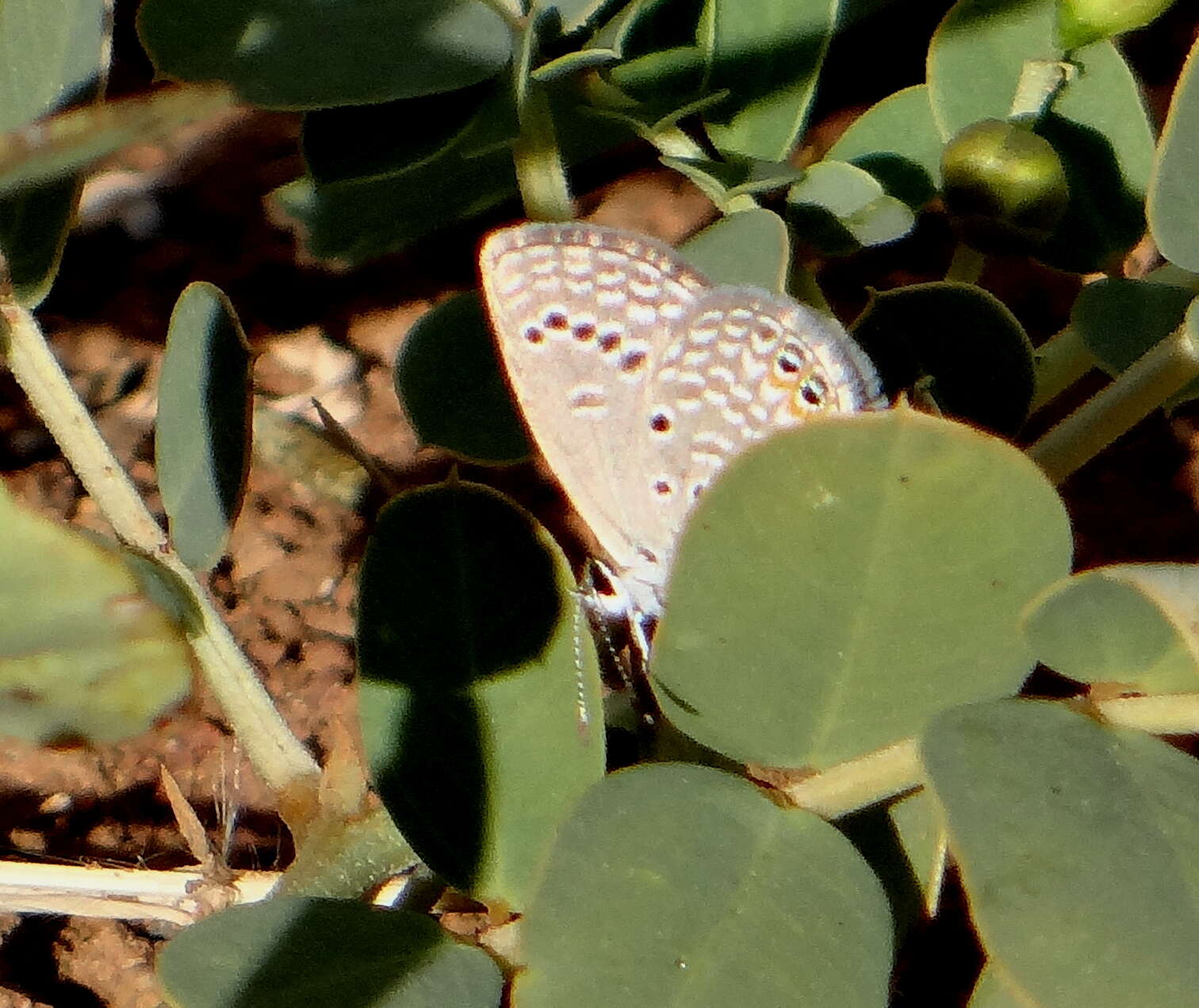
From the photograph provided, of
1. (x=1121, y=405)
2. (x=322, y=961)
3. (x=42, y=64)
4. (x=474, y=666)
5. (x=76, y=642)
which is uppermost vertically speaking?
(x=42, y=64)

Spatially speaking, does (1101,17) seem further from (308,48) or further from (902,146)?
(308,48)

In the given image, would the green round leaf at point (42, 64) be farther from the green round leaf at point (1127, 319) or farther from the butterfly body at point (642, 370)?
the green round leaf at point (1127, 319)

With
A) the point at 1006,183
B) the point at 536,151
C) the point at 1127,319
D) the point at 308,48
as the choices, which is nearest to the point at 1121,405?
the point at 1127,319

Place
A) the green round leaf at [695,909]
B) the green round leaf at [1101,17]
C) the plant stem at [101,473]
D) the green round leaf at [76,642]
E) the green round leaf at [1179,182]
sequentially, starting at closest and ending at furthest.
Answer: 1. the green round leaf at [76,642]
2. the green round leaf at [695,909]
3. the green round leaf at [1179,182]
4. the plant stem at [101,473]
5. the green round leaf at [1101,17]

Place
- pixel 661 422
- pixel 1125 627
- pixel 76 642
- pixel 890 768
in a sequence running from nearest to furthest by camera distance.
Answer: pixel 76 642, pixel 1125 627, pixel 890 768, pixel 661 422

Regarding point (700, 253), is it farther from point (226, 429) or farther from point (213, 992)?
point (213, 992)

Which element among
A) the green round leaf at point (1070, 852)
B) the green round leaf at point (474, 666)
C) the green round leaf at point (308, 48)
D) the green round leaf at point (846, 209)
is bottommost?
the green round leaf at point (474, 666)

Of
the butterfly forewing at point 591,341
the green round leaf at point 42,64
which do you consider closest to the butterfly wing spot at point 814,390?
the butterfly forewing at point 591,341

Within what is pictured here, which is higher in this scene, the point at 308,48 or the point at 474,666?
the point at 308,48
